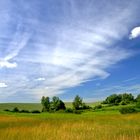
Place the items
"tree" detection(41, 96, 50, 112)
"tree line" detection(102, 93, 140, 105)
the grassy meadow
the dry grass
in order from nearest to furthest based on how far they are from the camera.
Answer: the dry grass, the grassy meadow, "tree line" detection(102, 93, 140, 105), "tree" detection(41, 96, 50, 112)

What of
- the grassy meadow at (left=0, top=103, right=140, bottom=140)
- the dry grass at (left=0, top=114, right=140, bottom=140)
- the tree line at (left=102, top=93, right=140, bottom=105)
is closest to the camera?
the dry grass at (left=0, top=114, right=140, bottom=140)

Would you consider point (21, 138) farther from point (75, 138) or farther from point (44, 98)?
point (44, 98)

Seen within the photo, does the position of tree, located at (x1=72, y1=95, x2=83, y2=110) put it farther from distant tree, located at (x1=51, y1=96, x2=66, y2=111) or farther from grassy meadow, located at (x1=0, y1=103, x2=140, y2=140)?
grassy meadow, located at (x1=0, y1=103, x2=140, y2=140)

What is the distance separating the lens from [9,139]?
11672 mm

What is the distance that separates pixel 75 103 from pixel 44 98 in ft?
55.5

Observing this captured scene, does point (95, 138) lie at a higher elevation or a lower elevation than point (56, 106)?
lower

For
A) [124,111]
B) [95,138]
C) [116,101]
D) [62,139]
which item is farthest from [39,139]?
[116,101]

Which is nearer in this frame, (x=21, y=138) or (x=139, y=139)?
(x=139, y=139)

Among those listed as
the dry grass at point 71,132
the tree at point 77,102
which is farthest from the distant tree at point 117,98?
the dry grass at point 71,132

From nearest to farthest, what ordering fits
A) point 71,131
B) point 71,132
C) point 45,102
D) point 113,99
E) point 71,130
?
1. point 71,132
2. point 71,131
3. point 71,130
4. point 113,99
5. point 45,102

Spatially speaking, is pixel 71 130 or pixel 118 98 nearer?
pixel 71 130

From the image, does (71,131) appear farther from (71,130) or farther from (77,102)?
(77,102)

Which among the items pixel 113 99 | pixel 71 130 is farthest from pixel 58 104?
pixel 71 130

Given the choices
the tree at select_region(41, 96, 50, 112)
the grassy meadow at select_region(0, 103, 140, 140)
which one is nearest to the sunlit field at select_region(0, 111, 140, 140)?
the grassy meadow at select_region(0, 103, 140, 140)
